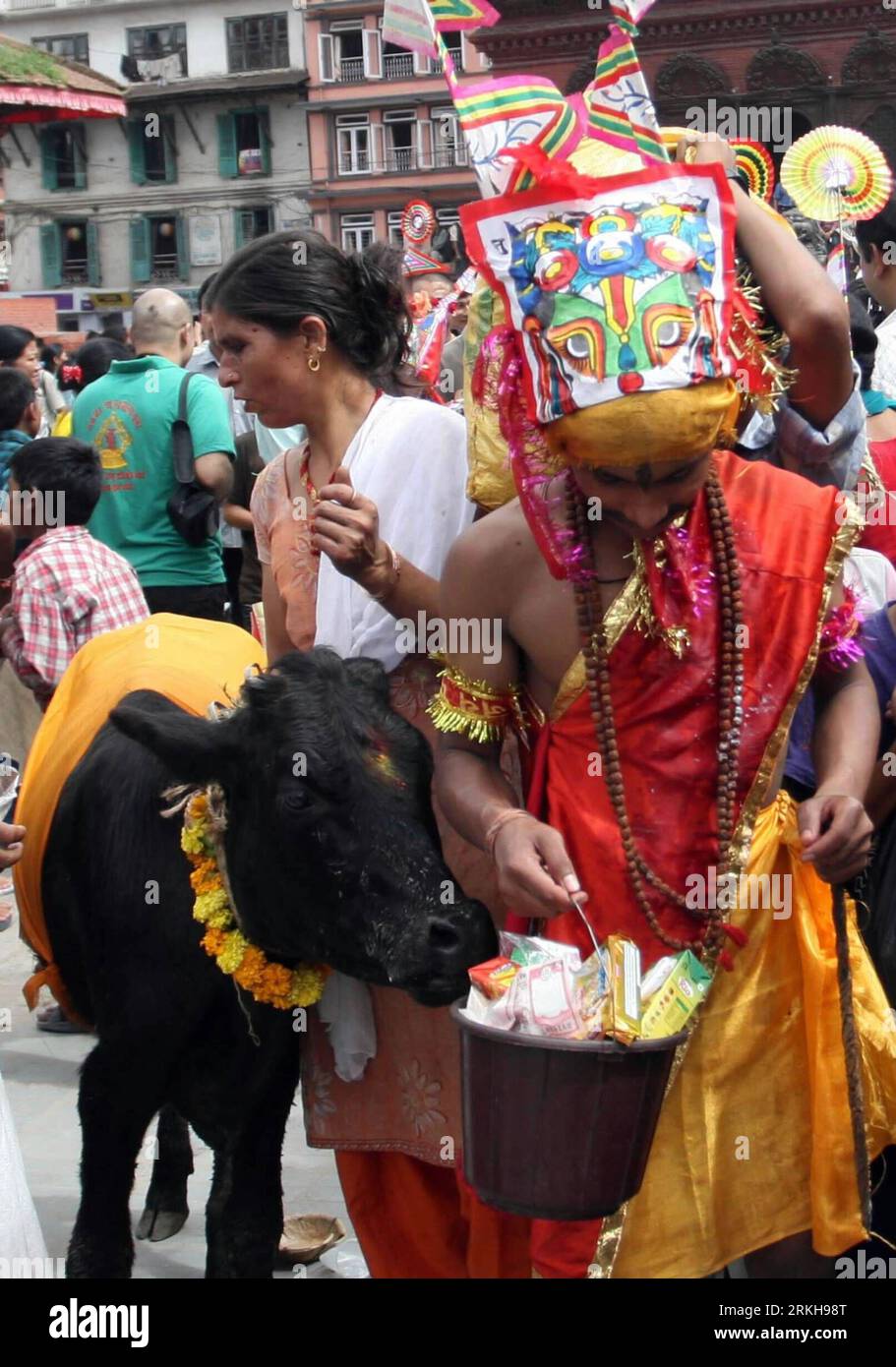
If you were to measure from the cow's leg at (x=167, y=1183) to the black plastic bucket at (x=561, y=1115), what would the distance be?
7.54 ft

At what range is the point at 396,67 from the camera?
48.3 m

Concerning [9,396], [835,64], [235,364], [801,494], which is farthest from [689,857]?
[835,64]

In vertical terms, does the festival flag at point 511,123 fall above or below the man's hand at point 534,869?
above

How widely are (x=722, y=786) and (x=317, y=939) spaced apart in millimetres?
885

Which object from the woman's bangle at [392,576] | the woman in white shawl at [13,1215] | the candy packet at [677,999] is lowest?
the woman in white shawl at [13,1215]

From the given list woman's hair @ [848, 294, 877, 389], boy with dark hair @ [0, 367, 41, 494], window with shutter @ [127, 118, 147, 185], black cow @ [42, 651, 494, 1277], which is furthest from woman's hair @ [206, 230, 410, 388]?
window with shutter @ [127, 118, 147, 185]

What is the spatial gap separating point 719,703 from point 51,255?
172 feet

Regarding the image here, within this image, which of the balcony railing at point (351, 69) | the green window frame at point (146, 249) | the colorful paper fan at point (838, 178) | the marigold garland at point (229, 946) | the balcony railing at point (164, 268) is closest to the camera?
the marigold garland at point (229, 946)

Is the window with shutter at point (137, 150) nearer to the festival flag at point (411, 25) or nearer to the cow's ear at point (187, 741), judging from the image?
the cow's ear at point (187, 741)

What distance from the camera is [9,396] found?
6.95 metres

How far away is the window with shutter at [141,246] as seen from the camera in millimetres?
→ 50625

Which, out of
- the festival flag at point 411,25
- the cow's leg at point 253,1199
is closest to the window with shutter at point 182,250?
the cow's leg at point 253,1199

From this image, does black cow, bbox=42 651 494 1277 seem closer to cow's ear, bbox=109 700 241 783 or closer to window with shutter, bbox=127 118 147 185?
cow's ear, bbox=109 700 241 783

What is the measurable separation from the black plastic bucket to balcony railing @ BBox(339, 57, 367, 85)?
5018 centimetres
